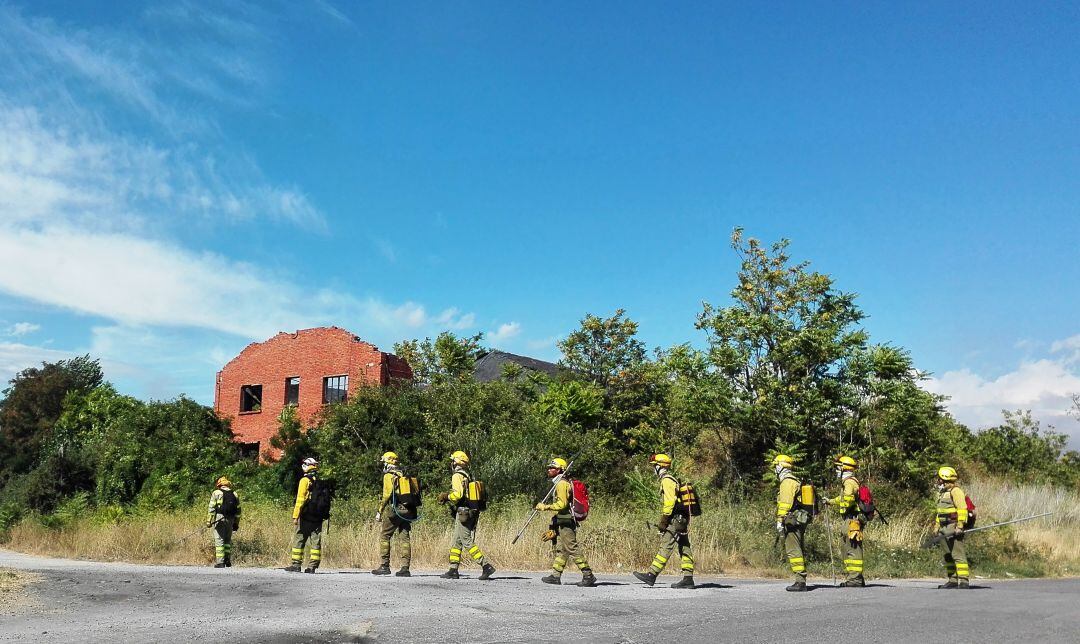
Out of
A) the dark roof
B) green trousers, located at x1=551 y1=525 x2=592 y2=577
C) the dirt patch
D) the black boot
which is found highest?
the dark roof

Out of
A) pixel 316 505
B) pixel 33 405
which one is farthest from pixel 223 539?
pixel 33 405

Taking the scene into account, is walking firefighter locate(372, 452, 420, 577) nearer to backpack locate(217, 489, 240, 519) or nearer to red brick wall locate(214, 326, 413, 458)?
backpack locate(217, 489, 240, 519)

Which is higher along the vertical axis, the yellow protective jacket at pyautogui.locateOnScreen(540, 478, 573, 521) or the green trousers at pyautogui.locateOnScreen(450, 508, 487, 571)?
the yellow protective jacket at pyautogui.locateOnScreen(540, 478, 573, 521)

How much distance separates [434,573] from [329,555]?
3.00 meters

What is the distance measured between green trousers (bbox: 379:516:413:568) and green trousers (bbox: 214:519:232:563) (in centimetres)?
403

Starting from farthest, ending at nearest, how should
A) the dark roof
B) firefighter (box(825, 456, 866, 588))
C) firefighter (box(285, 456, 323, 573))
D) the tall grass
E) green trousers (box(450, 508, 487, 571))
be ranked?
the dark roof → the tall grass → firefighter (box(285, 456, 323, 573)) → green trousers (box(450, 508, 487, 571)) → firefighter (box(825, 456, 866, 588))

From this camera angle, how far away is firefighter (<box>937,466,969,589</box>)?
45.1 feet

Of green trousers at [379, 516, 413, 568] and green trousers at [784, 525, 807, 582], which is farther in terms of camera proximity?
green trousers at [379, 516, 413, 568]

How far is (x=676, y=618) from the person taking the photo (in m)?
9.41

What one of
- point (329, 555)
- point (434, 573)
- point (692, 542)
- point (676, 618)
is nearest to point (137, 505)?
point (329, 555)

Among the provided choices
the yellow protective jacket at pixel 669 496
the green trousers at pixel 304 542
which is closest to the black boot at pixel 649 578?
the yellow protective jacket at pixel 669 496

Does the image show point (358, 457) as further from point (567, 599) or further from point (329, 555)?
point (567, 599)

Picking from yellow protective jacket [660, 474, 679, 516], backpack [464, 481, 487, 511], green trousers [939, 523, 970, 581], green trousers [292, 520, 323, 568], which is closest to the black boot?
yellow protective jacket [660, 474, 679, 516]

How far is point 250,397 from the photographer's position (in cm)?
4209
